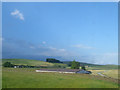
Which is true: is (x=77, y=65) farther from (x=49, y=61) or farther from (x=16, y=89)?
(x=16, y=89)

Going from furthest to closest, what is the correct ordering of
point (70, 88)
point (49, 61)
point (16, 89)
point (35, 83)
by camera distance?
1. point (49, 61)
2. point (35, 83)
3. point (70, 88)
4. point (16, 89)

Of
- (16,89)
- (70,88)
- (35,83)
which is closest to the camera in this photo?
(16,89)

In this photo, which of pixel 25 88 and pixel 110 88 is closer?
pixel 25 88

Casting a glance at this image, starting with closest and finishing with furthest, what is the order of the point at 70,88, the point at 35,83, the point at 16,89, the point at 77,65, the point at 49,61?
1. the point at 16,89
2. the point at 70,88
3. the point at 35,83
4. the point at 77,65
5. the point at 49,61

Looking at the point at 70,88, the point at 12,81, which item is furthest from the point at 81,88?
the point at 12,81

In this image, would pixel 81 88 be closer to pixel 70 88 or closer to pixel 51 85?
pixel 70 88

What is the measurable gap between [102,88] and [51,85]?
21.9 ft

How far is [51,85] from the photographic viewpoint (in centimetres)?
1958

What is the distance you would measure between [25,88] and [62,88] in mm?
4492

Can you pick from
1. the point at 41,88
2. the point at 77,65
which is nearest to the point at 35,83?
the point at 41,88

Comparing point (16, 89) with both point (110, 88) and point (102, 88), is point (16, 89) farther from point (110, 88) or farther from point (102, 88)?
point (110, 88)

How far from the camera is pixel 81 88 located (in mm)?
18922

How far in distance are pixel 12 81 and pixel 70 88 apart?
7.81 metres

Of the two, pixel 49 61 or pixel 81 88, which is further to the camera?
pixel 49 61
